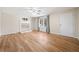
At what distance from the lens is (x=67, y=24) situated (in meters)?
2.36

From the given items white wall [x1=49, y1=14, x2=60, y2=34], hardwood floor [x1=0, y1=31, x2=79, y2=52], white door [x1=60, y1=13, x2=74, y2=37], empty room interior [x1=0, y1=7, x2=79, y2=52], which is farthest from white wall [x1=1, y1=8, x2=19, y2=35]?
white door [x1=60, y1=13, x2=74, y2=37]

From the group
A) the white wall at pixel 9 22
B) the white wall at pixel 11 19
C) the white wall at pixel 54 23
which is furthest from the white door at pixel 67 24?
the white wall at pixel 9 22

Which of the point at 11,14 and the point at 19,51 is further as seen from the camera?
the point at 11,14

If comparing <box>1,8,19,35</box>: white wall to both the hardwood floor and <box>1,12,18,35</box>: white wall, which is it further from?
the hardwood floor

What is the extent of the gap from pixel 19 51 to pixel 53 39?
901 mm

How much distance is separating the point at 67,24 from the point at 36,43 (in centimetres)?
94

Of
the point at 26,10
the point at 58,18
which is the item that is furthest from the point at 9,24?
the point at 58,18

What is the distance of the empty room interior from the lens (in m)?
2.18

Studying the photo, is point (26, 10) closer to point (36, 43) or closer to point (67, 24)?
point (36, 43)

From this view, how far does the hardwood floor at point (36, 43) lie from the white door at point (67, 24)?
0.14 m

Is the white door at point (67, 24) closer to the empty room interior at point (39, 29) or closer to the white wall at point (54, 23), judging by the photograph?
the empty room interior at point (39, 29)
